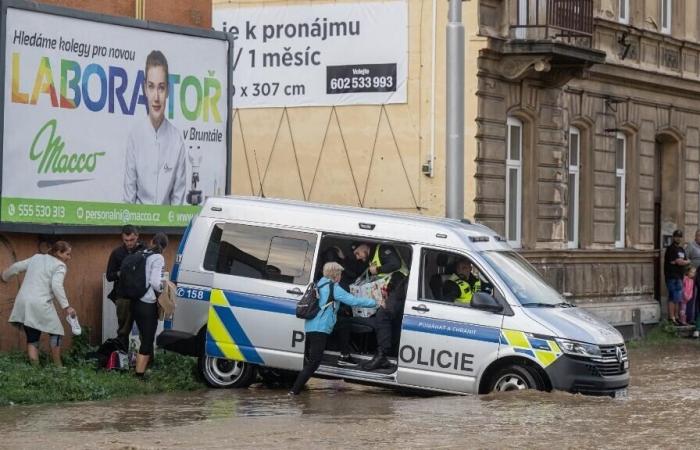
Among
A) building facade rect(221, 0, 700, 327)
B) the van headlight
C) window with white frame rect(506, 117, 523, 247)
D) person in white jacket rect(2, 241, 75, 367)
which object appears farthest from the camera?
window with white frame rect(506, 117, 523, 247)

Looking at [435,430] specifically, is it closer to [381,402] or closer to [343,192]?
[381,402]

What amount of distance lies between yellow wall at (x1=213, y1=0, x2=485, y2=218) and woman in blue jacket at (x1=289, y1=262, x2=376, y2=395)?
32.2 ft

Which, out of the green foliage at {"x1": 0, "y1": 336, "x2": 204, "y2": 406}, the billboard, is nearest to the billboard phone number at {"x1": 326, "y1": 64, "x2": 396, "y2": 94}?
the billboard

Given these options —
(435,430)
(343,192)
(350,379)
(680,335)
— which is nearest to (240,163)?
(343,192)

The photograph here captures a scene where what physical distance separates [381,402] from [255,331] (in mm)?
1738

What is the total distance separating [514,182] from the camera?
29.4 meters

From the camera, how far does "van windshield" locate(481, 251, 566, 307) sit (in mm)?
17766

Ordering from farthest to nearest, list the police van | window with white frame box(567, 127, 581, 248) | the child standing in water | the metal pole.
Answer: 1. the child standing in water
2. window with white frame box(567, 127, 581, 248)
3. the metal pole
4. the police van

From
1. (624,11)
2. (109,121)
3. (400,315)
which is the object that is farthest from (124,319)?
(624,11)

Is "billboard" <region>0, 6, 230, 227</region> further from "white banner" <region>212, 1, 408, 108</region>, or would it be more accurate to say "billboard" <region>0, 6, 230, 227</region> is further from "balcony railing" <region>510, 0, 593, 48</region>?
"balcony railing" <region>510, 0, 593, 48</region>

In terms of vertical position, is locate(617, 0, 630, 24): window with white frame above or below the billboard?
above

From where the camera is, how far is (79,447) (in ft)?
42.6

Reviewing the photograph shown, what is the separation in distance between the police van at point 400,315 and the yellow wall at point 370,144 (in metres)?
9.00

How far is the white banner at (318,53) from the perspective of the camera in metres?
28.1
